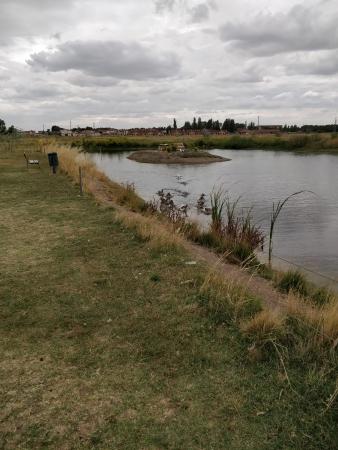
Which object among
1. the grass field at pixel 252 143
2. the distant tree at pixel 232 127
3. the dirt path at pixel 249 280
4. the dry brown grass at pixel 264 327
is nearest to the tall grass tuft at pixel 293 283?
the dirt path at pixel 249 280

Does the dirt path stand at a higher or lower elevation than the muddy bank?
lower

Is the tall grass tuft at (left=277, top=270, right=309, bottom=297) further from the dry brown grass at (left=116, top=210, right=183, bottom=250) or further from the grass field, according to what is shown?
the grass field

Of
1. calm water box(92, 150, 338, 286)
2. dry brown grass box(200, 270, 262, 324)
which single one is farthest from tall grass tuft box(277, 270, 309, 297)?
calm water box(92, 150, 338, 286)

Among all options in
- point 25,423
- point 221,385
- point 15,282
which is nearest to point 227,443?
point 221,385

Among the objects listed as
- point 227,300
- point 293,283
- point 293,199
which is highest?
point 227,300

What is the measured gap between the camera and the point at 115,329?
400cm

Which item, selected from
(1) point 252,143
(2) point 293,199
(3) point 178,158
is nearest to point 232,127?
(1) point 252,143

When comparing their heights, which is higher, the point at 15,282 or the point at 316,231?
the point at 15,282

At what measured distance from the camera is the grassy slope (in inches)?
104

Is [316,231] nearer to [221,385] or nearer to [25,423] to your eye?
[221,385]

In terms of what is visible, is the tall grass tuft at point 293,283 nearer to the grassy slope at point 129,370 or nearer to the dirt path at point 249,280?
the dirt path at point 249,280

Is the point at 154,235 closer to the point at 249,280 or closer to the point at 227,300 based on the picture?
the point at 249,280

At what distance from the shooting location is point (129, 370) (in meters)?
3.32

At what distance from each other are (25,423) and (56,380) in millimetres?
470
